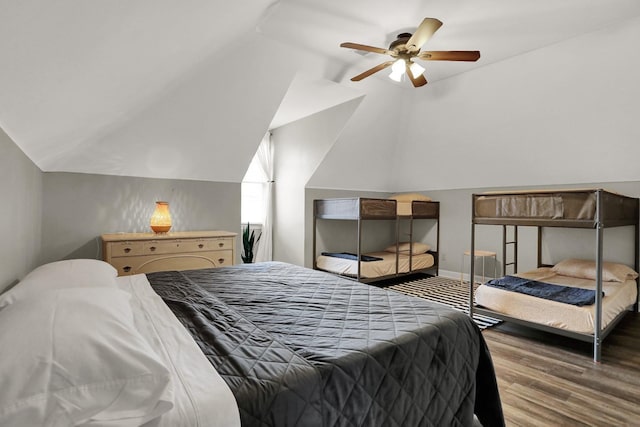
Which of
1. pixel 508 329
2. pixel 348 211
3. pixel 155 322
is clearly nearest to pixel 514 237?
pixel 508 329

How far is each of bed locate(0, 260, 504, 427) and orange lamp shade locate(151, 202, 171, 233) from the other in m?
1.57

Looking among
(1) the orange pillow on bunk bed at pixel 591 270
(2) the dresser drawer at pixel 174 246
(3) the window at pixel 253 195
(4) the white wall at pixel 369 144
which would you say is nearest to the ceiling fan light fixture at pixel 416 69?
(4) the white wall at pixel 369 144

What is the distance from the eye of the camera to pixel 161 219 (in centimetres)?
339

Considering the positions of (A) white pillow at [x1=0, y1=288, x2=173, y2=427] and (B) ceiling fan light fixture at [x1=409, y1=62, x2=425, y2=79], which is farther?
(B) ceiling fan light fixture at [x1=409, y1=62, x2=425, y2=79]

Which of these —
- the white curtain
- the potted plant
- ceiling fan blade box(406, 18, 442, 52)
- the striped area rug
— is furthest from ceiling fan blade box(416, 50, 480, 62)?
the potted plant

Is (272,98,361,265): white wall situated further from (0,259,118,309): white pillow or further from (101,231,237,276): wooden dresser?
(0,259,118,309): white pillow

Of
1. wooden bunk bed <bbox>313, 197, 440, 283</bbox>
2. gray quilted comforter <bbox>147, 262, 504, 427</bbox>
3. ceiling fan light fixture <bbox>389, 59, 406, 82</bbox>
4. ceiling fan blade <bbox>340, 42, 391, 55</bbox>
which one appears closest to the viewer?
gray quilted comforter <bbox>147, 262, 504, 427</bbox>

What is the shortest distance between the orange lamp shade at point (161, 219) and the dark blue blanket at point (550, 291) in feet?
10.5

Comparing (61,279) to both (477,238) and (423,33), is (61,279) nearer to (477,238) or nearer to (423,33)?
(423,33)

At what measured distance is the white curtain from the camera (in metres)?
5.28

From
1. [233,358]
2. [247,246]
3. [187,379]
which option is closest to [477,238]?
[247,246]

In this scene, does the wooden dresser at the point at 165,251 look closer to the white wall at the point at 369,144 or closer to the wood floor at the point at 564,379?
the white wall at the point at 369,144

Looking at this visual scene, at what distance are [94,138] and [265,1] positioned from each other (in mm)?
1878

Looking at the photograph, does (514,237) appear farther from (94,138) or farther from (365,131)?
(94,138)
